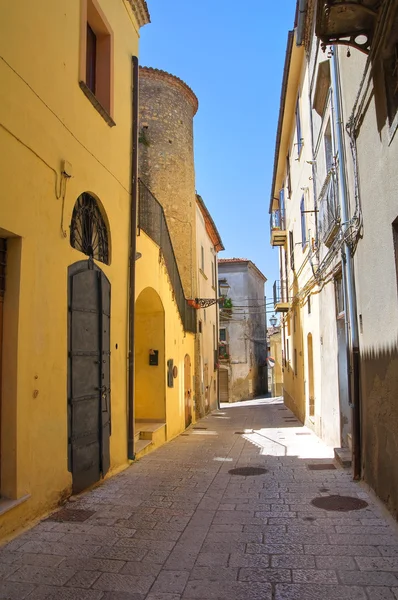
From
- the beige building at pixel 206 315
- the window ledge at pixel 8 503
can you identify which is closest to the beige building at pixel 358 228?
the window ledge at pixel 8 503

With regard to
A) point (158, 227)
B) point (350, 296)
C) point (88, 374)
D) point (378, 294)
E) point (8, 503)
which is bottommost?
point (8, 503)

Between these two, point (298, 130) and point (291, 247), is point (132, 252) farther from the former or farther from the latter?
point (291, 247)

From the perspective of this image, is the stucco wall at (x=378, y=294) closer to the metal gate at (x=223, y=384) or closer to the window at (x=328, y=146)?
the window at (x=328, y=146)

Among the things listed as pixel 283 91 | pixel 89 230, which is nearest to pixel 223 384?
pixel 283 91

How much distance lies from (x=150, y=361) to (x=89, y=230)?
5035mm

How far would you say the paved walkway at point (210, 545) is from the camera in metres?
3.61

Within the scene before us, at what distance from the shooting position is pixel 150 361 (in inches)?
457

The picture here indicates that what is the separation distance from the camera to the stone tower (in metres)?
18.2

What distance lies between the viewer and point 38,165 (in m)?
5.46

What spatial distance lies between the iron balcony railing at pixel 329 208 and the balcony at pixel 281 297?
29.4ft

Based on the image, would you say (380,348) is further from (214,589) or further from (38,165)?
(38,165)

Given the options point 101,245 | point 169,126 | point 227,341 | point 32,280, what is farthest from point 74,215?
point 227,341

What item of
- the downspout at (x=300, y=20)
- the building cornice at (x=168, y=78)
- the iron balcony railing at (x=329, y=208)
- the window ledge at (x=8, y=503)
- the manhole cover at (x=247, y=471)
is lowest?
the manhole cover at (x=247, y=471)

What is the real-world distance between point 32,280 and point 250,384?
34.4 meters
